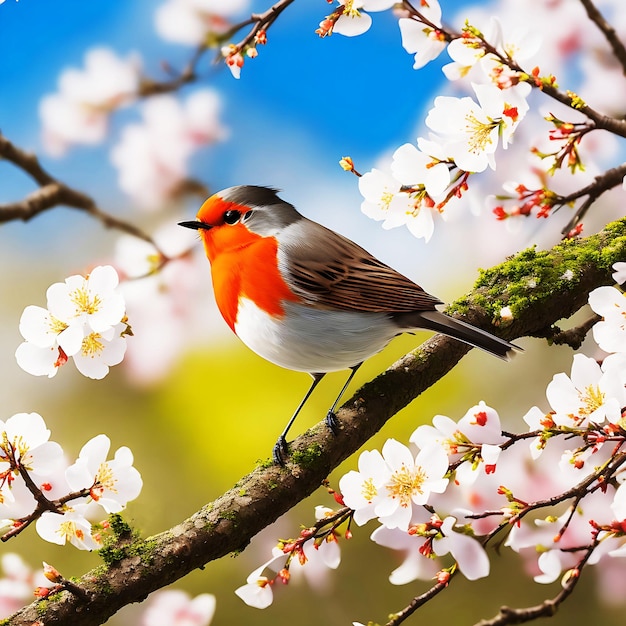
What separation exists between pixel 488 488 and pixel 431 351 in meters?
0.30

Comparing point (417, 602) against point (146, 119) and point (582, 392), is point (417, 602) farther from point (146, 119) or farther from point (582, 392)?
point (146, 119)

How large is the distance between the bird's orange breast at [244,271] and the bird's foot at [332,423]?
16 cm

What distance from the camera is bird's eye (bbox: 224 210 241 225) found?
1040mm

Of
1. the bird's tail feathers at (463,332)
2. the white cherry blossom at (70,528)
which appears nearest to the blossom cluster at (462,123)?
the bird's tail feathers at (463,332)

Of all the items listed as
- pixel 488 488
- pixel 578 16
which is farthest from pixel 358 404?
pixel 578 16

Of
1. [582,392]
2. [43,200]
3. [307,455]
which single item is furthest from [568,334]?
[43,200]

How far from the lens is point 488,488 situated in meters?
1.25

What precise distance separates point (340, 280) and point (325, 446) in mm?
223

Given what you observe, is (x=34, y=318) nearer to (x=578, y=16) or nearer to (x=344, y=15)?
(x=344, y=15)

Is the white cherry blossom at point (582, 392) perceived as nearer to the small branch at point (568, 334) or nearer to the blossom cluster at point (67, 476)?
the small branch at point (568, 334)

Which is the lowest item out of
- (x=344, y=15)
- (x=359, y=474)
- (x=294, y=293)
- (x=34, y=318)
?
(x=359, y=474)

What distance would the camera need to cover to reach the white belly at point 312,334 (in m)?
0.97

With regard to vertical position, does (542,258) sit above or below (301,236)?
below

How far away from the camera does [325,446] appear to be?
0.98 m
